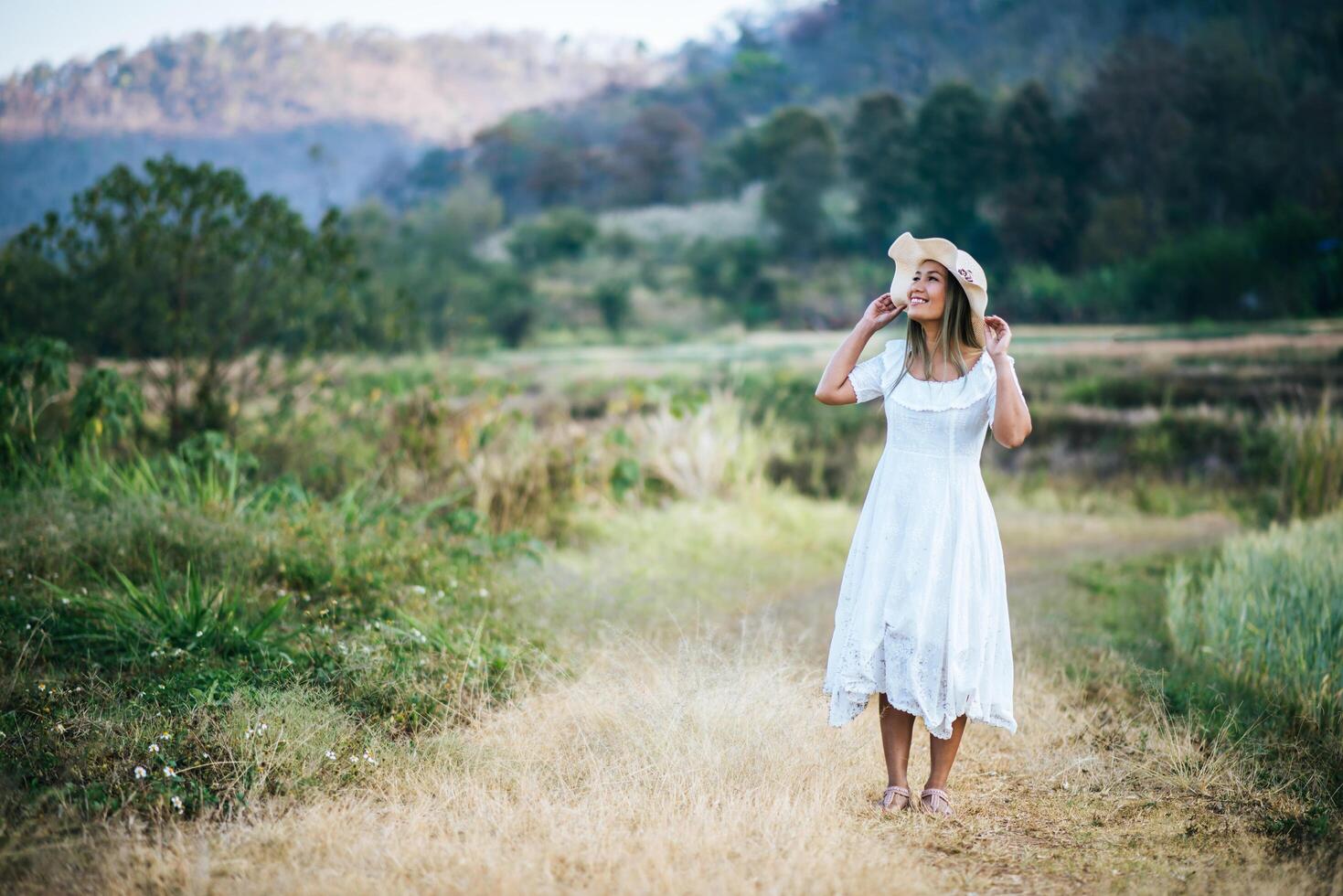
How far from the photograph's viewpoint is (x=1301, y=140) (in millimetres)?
12133

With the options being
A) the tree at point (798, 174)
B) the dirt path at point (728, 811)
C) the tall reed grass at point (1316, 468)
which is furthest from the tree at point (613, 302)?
the dirt path at point (728, 811)

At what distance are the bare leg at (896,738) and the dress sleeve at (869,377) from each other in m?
0.89

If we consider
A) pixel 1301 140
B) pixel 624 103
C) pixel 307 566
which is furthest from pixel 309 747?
pixel 624 103

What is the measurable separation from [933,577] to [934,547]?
0.09 metres

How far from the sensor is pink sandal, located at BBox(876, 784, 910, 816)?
310 cm

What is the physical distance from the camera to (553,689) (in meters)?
4.04

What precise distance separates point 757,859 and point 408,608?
2.43m

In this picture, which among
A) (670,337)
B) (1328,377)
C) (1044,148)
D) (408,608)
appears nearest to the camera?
(408,608)

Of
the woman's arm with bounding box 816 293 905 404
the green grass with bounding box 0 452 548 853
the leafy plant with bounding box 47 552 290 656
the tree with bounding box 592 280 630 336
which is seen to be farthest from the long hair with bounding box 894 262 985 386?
the tree with bounding box 592 280 630 336

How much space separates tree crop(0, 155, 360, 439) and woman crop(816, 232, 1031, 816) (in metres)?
6.10

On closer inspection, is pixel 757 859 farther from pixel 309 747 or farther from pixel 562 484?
pixel 562 484

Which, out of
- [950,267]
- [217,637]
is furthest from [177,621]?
[950,267]

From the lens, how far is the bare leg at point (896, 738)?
10.2 feet

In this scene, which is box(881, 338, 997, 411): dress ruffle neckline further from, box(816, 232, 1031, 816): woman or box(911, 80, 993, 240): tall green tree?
box(911, 80, 993, 240): tall green tree
